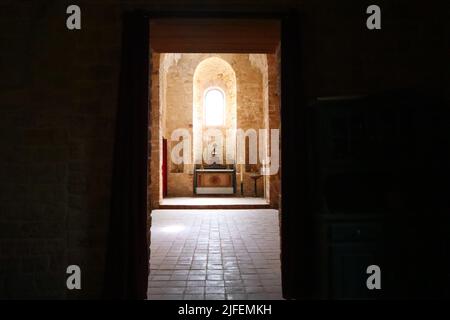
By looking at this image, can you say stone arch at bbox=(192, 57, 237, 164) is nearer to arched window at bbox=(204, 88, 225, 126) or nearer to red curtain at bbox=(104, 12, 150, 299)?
arched window at bbox=(204, 88, 225, 126)

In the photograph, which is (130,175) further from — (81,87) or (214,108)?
(214,108)

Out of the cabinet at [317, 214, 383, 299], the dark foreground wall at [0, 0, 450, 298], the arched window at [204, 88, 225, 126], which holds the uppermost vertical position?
the arched window at [204, 88, 225, 126]

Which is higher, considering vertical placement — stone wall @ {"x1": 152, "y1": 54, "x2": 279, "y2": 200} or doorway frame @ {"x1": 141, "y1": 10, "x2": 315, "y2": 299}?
stone wall @ {"x1": 152, "y1": 54, "x2": 279, "y2": 200}

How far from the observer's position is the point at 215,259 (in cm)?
463

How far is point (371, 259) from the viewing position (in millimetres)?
2982

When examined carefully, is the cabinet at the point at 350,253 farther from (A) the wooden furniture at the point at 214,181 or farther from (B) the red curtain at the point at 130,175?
(A) the wooden furniture at the point at 214,181

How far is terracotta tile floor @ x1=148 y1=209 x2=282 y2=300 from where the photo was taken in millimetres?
3525

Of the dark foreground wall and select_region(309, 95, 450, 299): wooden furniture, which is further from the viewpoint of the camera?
the dark foreground wall

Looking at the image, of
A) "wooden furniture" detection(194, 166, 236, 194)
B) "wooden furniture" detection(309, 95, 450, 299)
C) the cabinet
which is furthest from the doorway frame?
"wooden furniture" detection(194, 166, 236, 194)

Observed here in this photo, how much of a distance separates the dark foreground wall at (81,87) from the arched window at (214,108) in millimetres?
10946

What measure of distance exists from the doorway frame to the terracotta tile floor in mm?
378

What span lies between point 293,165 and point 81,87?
2.29 meters

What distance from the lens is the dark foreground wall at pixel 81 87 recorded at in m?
3.35
